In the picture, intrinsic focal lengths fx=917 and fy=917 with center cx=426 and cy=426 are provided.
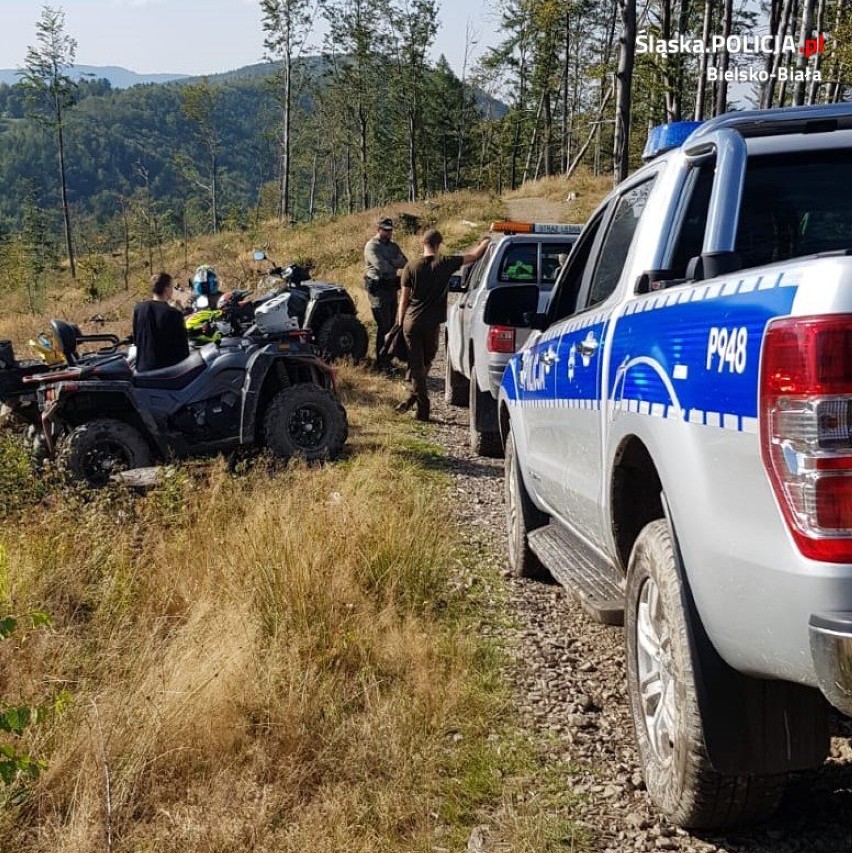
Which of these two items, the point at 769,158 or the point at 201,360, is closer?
the point at 769,158

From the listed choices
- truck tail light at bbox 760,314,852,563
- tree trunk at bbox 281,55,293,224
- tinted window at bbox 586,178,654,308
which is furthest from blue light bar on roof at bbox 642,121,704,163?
tree trunk at bbox 281,55,293,224

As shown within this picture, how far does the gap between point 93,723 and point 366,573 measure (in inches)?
70.1

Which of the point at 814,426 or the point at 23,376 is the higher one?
the point at 814,426

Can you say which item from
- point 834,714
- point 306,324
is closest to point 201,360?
point 306,324

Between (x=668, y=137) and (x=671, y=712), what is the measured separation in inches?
80.6

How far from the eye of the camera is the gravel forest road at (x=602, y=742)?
8.65ft

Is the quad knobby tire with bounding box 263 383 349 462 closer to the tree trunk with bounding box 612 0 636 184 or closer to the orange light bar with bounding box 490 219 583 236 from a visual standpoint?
the orange light bar with bounding box 490 219 583 236

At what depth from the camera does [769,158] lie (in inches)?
117

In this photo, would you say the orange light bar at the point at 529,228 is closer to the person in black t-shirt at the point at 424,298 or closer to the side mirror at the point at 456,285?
the person in black t-shirt at the point at 424,298

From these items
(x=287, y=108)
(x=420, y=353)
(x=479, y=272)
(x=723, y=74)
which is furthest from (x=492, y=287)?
(x=287, y=108)

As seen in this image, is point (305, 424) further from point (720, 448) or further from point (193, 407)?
point (720, 448)

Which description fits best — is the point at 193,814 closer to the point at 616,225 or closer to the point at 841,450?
the point at 841,450

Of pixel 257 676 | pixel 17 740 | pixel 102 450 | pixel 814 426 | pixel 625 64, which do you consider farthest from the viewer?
pixel 625 64

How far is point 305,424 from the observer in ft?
26.1
